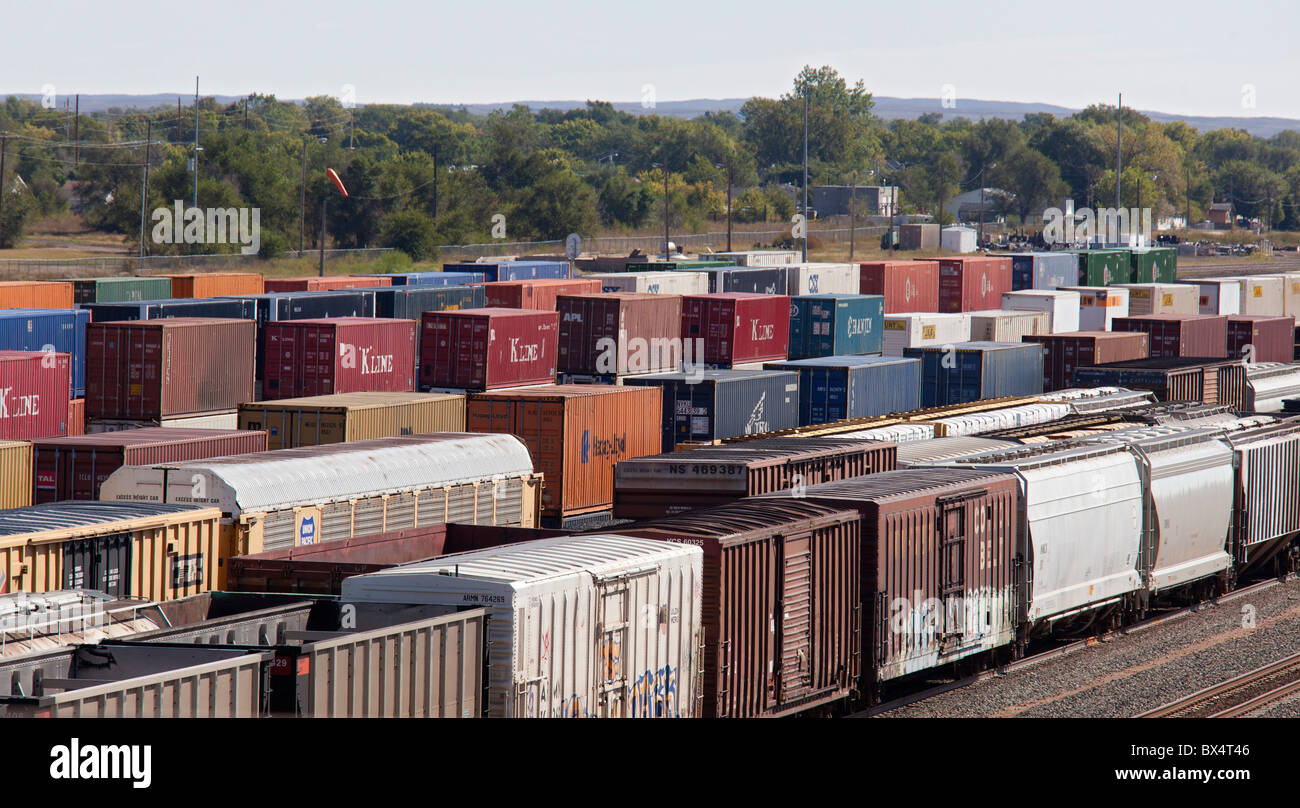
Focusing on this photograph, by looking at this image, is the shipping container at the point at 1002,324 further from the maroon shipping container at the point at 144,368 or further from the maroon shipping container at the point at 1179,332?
the maroon shipping container at the point at 144,368

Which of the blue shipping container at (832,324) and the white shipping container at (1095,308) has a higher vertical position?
the white shipping container at (1095,308)

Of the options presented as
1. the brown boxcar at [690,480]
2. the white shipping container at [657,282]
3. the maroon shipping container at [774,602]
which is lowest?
the maroon shipping container at [774,602]

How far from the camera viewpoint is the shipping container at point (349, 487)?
20.9 metres

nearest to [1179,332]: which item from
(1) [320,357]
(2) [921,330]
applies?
(2) [921,330]

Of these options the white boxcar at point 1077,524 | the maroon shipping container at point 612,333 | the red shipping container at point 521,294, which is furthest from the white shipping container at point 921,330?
the white boxcar at point 1077,524

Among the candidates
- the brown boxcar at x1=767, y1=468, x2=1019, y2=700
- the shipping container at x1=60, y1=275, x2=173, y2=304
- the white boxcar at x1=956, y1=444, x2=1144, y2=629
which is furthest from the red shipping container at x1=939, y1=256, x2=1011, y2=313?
the brown boxcar at x1=767, y1=468, x2=1019, y2=700

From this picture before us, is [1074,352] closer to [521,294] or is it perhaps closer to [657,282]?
[657,282]

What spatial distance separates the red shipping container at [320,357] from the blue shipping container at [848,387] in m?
12.1

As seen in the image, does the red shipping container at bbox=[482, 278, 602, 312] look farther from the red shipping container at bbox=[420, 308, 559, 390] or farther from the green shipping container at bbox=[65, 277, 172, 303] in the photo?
the green shipping container at bbox=[65, 277, 172, 303]

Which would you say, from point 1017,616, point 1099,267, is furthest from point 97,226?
point 1017,616

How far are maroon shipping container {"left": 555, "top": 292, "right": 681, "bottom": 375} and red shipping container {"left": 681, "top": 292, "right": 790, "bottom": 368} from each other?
6.05 ft
